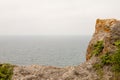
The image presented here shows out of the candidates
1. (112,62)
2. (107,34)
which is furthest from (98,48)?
(112,62)

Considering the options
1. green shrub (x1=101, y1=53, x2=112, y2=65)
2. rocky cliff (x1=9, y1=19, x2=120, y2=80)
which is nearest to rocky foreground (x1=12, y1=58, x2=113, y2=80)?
rocky cliff (x1=9, y1=19, x2=120, y2=80)

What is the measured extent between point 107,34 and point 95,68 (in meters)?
3.67

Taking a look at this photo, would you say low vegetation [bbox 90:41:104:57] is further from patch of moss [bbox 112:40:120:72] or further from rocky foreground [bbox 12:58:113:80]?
patch of moss [bbox 112:40:120:72]

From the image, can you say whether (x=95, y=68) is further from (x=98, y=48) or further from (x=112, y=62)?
(x=98, y=48)

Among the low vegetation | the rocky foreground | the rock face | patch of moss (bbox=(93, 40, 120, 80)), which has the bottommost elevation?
the rocky foreground

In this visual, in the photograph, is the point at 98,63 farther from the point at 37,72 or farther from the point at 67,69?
the point at 37,72

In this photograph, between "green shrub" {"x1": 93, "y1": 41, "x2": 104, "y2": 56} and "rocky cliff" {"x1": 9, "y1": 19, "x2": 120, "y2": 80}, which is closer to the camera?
"rocky cliff" {"x1": 9, "y1": 19, "x2": 120, "y2": 80}

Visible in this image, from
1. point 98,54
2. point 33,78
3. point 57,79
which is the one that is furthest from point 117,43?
point 33,78

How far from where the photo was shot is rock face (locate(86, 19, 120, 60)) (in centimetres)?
2169

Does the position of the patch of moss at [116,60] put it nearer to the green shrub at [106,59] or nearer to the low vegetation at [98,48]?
the green shrub at [106,59]

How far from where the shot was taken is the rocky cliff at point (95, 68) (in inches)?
776

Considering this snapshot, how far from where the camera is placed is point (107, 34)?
75.7 feet

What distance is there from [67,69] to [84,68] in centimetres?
132

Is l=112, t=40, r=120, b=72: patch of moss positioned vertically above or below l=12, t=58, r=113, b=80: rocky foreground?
above
